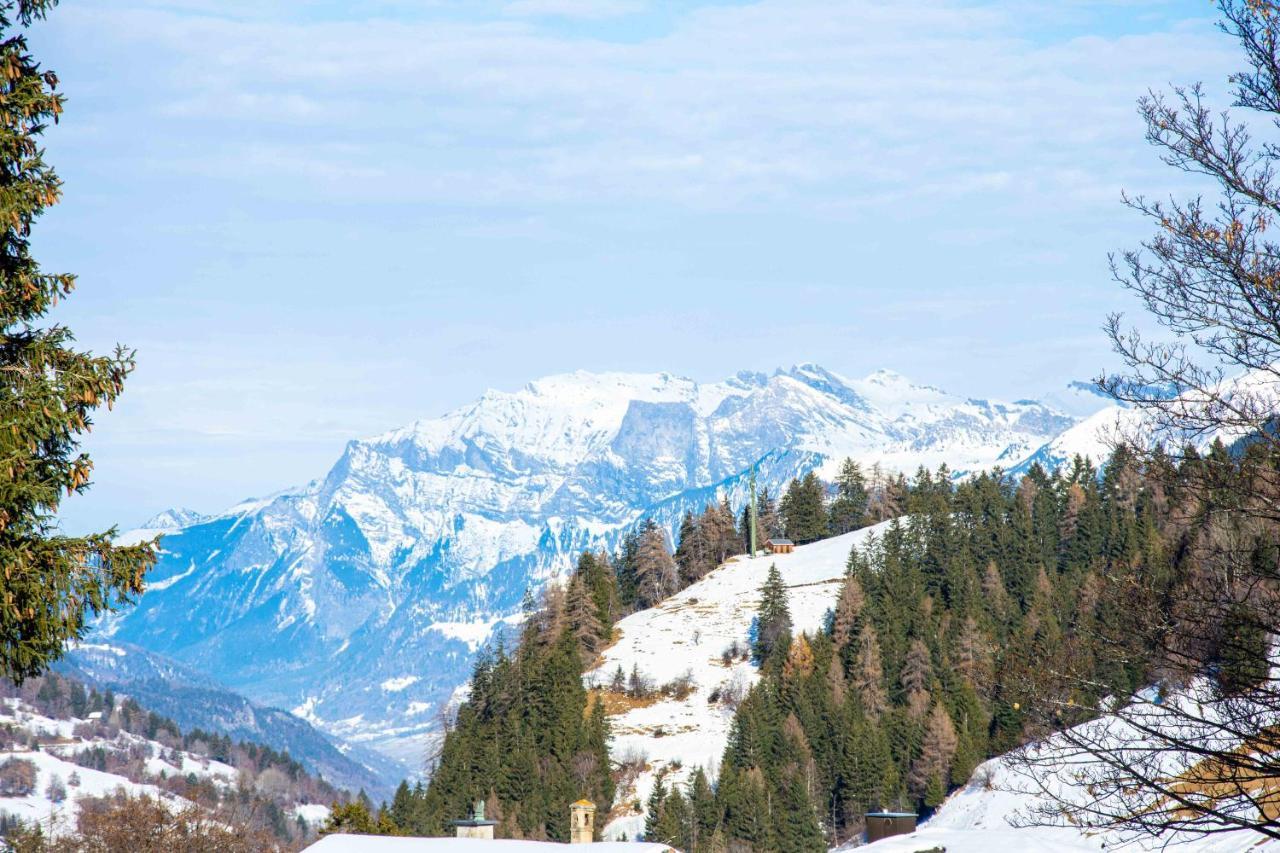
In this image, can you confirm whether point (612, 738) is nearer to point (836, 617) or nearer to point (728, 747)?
point (728, 747)

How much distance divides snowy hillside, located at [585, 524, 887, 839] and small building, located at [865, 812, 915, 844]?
134 ft

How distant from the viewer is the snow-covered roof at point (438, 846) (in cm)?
4412

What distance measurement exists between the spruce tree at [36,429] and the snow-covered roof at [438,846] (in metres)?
31.2

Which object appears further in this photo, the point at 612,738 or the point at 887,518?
the point at 887,518

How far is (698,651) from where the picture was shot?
5217 inches

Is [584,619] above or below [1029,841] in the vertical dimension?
above

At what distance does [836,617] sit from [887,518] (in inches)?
1696

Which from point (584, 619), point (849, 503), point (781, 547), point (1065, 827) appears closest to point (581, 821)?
point (1065, 827)

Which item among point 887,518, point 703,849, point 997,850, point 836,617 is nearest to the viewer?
point 997,850

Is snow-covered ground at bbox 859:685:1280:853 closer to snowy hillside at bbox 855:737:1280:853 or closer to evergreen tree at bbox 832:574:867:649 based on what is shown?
snowy hillside at bbox 855:737:1280:853

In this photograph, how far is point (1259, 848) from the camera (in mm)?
32281

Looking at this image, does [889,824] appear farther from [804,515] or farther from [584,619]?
[804,515]

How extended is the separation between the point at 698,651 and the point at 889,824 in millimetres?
74231

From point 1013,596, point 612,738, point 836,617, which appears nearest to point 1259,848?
point 612,738
